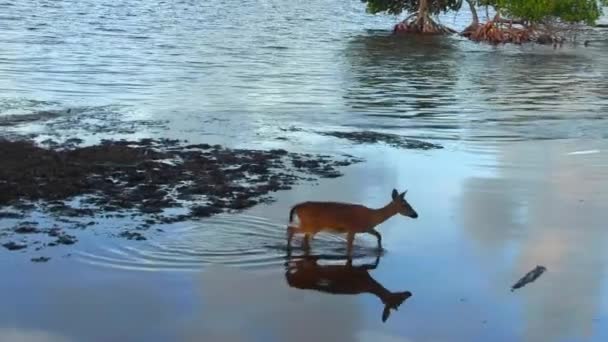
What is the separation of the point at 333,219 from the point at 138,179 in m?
3.58

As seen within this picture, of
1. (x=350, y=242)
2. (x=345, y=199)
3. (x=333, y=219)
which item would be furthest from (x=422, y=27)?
(x=333, y=219)

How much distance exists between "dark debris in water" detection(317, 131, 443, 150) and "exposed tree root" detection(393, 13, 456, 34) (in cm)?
3084

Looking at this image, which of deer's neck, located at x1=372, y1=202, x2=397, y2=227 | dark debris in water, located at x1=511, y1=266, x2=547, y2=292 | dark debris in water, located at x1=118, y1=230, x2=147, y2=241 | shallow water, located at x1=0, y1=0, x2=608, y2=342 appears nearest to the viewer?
shallow water, located at x1=0, y1=0, x2=608, y2=342

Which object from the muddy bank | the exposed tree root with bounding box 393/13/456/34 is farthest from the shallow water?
the exposed tree root with bounding box 393/13/456/34

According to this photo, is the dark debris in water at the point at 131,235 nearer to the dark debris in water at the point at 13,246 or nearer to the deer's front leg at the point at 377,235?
the dark debris in water at the point at 13,246

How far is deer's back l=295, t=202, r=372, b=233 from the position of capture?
29.9 feet

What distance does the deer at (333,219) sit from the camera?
9.12 metres

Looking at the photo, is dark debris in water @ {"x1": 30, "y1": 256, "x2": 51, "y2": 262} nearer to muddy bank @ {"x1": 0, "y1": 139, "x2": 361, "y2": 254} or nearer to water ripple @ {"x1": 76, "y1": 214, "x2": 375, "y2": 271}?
water ripple @ {"x1": 76, "y1": 214, "x2": 375, "y2": 271}

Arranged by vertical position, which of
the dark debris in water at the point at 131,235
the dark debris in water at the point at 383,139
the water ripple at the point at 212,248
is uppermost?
the dark debris in water at the point at 131,235

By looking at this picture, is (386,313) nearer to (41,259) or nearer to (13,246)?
(41,259)

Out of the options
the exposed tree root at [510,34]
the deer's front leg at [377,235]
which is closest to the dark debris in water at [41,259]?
the deer's front leg at [377,235]

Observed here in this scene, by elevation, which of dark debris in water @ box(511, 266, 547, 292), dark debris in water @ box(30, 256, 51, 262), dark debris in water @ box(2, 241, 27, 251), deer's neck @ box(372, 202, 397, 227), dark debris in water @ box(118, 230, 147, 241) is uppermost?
deer's neck @ box(372, 202, 397, 227)

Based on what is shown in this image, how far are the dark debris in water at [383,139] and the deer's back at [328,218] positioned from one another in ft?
20.6

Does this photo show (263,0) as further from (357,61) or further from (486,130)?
(486,130)
